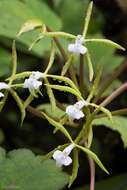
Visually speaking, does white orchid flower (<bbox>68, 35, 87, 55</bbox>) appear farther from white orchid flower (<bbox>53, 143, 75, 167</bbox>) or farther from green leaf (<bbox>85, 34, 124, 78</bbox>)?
green leaf (<bbox>85, 34, 124, 78</bbox>)

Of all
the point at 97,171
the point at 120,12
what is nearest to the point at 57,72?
the point at 97,171

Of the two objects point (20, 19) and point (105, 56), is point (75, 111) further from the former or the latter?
point (105, 56)

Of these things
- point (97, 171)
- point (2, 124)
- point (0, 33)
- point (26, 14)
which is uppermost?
point (26, 14)

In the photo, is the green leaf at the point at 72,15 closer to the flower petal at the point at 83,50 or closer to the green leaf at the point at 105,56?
the green leaf at the point at 105,56

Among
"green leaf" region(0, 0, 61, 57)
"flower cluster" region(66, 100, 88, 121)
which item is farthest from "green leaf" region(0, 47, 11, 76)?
"flower cluster" region(66, 100, 88, 121)

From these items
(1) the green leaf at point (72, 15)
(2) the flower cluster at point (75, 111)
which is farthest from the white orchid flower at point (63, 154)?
(1) the green leaf at point (72, 15)

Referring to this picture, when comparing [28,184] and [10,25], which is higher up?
[10,25]

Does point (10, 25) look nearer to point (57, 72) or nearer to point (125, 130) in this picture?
point (57, 72)

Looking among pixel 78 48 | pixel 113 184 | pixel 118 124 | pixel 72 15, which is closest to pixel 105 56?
pixel 72 15
